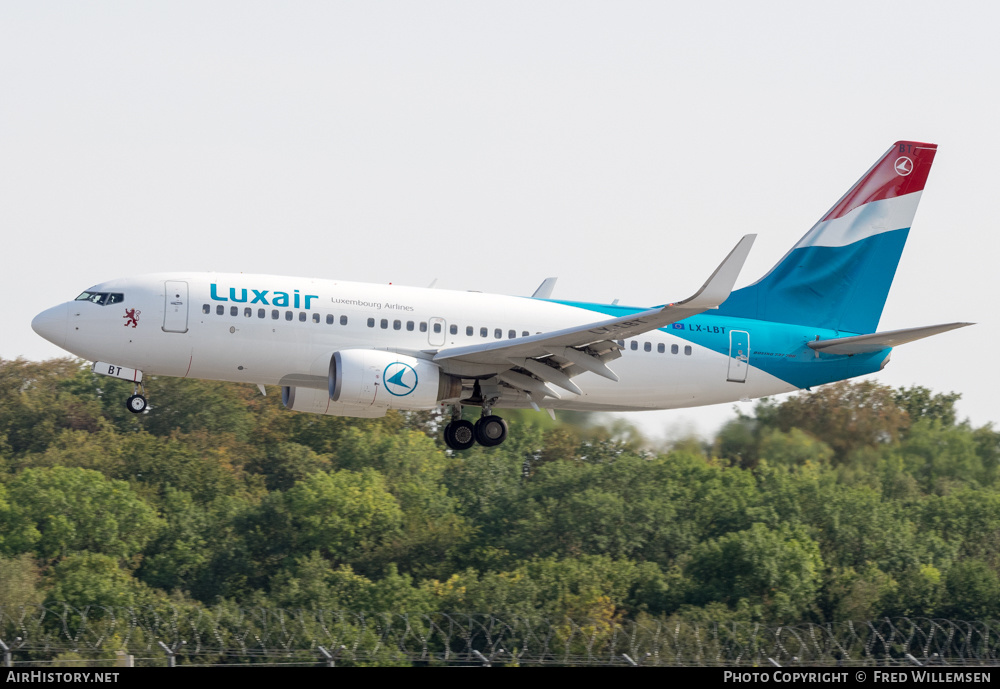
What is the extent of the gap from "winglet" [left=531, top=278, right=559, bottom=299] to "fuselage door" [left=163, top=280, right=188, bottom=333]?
417 inches

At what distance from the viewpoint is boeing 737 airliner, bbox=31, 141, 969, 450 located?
33.7 meters

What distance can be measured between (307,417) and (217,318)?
153 feet

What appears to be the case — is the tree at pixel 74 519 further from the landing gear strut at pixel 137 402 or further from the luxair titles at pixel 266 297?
the luxair titles at pixel 266 297

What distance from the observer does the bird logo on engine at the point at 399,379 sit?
3341 centimetres

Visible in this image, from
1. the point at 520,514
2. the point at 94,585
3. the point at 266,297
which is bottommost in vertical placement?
the point at 94,585

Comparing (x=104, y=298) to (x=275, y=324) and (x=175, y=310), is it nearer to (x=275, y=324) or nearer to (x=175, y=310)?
(x=175, y=310)

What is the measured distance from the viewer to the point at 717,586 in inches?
2163

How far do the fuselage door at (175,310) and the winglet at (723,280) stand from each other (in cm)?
1257

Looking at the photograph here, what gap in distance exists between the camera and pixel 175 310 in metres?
33.8

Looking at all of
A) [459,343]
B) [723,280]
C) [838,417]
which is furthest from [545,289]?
[838,417]

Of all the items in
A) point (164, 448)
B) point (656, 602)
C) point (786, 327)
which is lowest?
point (656, 602)

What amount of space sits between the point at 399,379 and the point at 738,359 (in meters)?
9.87
